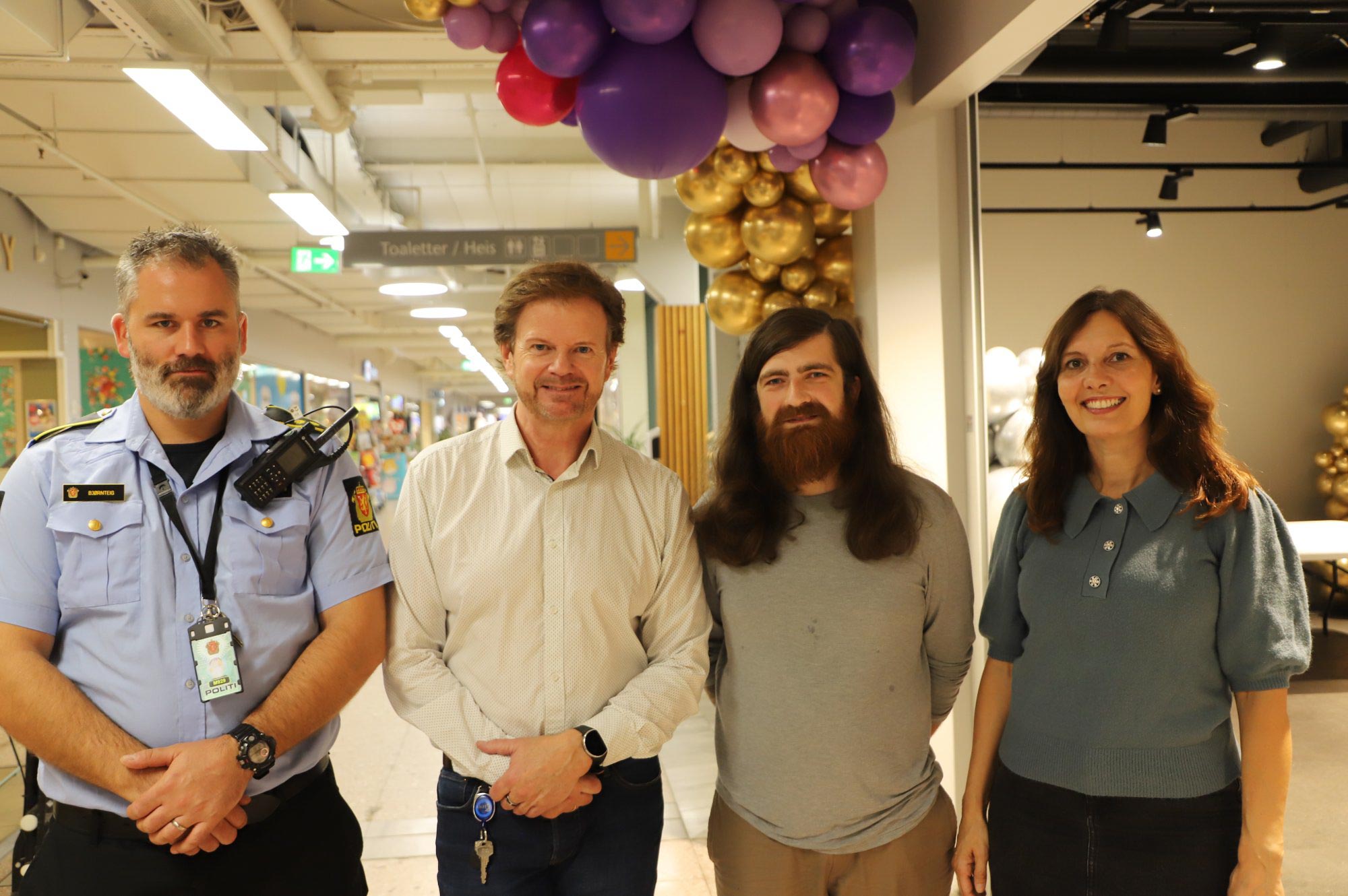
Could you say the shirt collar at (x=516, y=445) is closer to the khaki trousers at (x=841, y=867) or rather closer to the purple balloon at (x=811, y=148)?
the khaki trousers at (x=841, y=867)

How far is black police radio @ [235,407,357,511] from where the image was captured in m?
1.67

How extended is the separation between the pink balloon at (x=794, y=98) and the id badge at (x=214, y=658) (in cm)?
213

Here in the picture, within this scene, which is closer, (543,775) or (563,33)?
(543,775)

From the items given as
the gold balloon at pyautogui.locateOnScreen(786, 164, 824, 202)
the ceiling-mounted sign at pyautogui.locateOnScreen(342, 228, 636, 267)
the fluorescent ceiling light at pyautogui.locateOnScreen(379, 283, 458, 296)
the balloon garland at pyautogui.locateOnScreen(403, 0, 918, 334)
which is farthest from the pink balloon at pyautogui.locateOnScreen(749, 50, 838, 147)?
the fluorescent ceiling light at pyautogui.locateOnScreen(379, 283, 458, 296)

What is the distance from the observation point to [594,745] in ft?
5.28

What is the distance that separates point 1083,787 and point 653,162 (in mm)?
2029

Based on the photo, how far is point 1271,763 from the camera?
152cm

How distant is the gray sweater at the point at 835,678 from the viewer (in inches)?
64.8

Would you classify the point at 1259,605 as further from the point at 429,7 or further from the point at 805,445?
the point at 429,7

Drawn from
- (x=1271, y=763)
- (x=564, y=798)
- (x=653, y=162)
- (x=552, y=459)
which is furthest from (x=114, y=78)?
(x=1271, y=763)

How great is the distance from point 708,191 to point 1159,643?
8.13 feet

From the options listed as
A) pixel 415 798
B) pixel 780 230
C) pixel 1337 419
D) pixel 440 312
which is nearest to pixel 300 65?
pixel 780 230

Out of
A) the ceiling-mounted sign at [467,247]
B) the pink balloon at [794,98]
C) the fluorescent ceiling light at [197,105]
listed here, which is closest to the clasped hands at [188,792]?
the pink balloon at [794,98]

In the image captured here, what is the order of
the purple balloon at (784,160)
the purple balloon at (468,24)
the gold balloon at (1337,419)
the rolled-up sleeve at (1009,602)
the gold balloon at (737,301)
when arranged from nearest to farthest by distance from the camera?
the rolled-up sleeve at (1009,602)
the purple balloon at (468,24)
the purple balloon at (784,160)
the gold balloon at (737,301)
the gold balloon at (1337,419)
